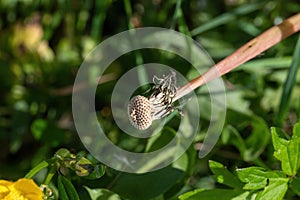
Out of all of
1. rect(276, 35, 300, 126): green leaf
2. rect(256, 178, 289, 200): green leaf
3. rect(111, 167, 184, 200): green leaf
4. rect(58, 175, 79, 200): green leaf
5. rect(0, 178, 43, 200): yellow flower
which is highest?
rect(276, 35, 300, 126): green leaf

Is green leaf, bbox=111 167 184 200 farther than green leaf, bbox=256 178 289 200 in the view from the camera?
Yes

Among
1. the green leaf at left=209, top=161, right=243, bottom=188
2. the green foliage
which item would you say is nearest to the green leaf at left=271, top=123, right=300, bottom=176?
the green foliage

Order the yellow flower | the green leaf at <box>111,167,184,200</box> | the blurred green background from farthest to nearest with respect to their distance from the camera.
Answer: the blurred green background
the green leaf at <box>111,167,184,200</box>
the yellow flower

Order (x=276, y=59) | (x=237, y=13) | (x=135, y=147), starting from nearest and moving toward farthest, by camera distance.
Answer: (x=135, y=147)
(x=276, y=59)
(x=237, y=13)

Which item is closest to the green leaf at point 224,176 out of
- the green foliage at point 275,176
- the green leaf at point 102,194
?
Answer: the green foliage at point 275,176

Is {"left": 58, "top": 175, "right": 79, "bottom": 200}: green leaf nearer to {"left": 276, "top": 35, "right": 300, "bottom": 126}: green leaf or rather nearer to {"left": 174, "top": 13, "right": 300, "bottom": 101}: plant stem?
{"left": 174, "top": 13, "right": 300, "bottom": 101}: plant stem

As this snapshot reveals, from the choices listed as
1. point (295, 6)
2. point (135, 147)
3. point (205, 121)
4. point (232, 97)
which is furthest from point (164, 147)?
point (295, 6)

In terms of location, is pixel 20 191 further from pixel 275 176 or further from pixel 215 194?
pixel 275 176

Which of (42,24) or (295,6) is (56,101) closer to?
(42,24)

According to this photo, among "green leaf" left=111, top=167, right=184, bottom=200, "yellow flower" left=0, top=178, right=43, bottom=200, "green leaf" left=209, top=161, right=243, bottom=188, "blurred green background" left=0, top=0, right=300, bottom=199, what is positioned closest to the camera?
"yellow flower" left=0, top=178, right=43, bottom=200
